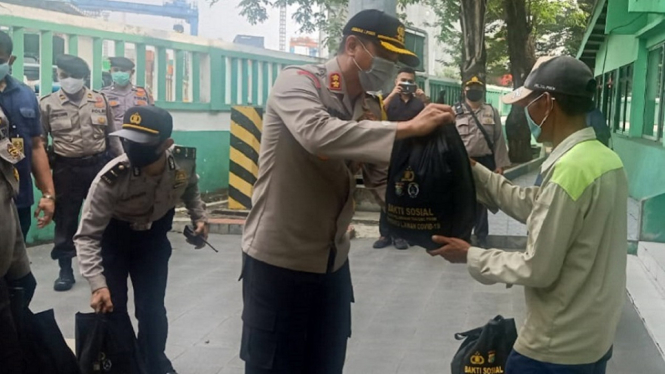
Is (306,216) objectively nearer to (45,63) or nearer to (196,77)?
(45,63)

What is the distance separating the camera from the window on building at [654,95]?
11.4 m

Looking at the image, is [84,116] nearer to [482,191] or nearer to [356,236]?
[356,236]

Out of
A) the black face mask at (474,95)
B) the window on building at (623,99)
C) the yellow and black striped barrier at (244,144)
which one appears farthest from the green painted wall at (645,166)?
the yellow and black striped barrier at (244,144)

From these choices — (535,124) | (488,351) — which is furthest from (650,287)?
(535,124)

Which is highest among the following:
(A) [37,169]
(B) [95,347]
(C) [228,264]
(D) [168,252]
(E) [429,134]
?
(E) [429,134]

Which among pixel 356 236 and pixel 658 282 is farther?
pixel 356 236

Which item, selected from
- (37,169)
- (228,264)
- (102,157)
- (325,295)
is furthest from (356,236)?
(325,295)

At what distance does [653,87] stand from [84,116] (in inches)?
354

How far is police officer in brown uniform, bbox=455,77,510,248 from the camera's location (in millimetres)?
8273

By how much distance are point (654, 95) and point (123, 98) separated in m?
8.08

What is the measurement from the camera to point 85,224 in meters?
3.93

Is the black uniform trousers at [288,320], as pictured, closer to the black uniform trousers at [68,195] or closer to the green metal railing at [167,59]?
the black uniform trousers at [68,195]

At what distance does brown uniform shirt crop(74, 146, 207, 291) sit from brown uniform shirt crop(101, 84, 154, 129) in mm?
4131

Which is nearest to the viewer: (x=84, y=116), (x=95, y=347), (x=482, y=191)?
(x=482, y=191)
